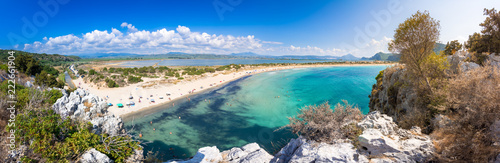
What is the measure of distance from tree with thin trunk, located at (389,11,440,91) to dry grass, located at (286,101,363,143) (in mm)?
5269

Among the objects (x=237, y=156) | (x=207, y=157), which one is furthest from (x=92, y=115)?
(x=237, y=156)

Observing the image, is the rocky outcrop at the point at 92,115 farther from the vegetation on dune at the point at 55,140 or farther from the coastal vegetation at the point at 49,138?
→ the vegetation on dune at the point at 55,140

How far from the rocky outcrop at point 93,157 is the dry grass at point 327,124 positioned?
36.8 feet

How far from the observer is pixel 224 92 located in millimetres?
40656

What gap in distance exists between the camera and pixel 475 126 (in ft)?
18.2

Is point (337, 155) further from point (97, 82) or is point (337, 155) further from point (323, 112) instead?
point (97, 82)

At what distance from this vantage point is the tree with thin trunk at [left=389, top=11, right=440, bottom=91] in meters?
10.1

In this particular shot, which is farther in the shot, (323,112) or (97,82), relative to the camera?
(97,82)

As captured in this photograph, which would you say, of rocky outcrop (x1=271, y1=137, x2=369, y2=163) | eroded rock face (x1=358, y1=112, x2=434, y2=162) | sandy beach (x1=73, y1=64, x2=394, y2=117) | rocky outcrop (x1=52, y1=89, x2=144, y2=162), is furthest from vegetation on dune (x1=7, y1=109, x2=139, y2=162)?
sandy beach (x1=73, y1=64, x2=394, y2=117)

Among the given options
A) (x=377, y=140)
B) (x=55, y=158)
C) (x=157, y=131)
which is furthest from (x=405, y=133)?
(x=157, y=131)

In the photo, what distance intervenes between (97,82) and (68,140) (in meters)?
40.9

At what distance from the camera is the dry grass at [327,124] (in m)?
7.84

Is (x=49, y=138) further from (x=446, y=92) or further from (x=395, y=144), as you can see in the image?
(x=446, y=92)

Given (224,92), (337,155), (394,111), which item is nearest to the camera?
(337,155)
